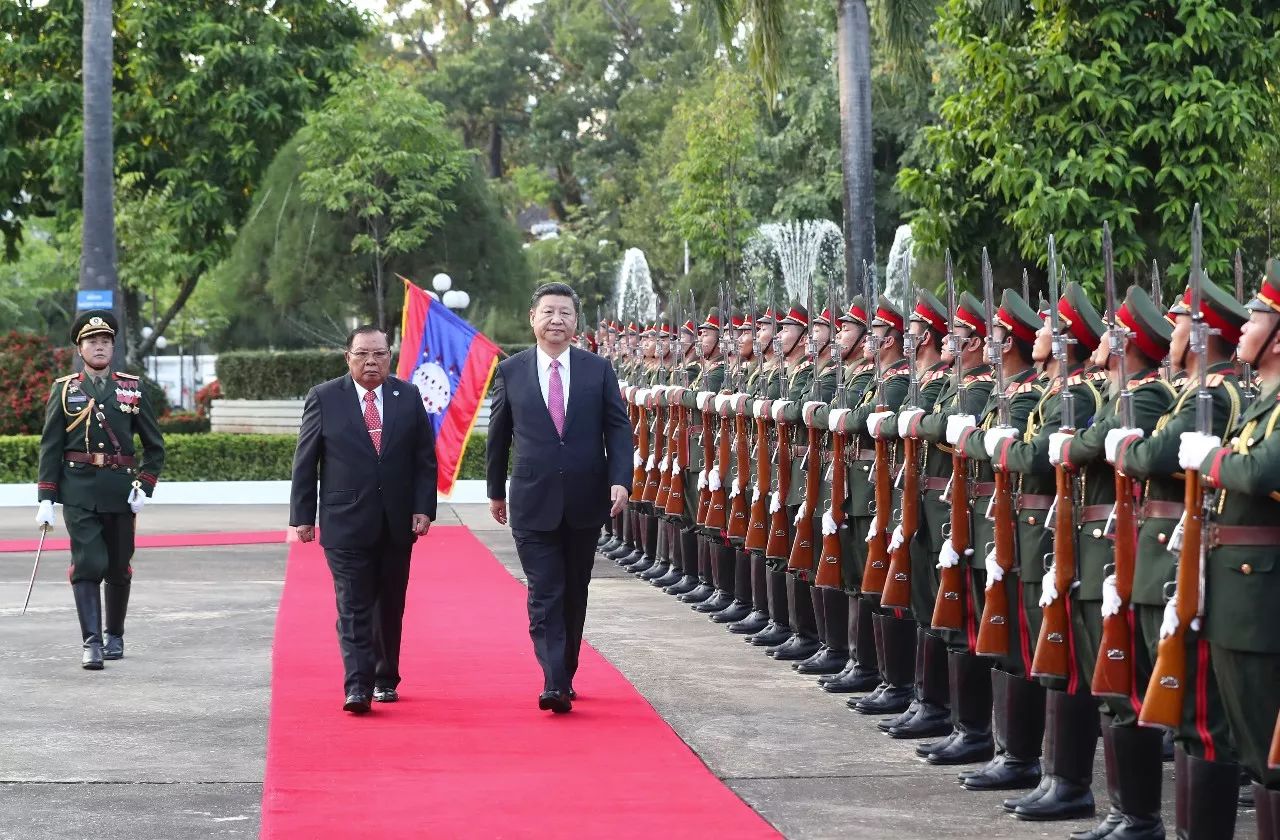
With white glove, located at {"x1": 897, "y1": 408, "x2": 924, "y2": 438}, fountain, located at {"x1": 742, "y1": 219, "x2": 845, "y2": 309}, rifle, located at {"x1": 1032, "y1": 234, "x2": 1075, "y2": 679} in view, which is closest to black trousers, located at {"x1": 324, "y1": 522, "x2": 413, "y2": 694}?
white glove, located at {"x1": 897, "y1": 408, "x2": 924, "y2": 438}

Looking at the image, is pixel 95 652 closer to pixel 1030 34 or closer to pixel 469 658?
pixel 469 658

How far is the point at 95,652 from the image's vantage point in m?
9.87

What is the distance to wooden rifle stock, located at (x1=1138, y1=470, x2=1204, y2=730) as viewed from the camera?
17.5 ft

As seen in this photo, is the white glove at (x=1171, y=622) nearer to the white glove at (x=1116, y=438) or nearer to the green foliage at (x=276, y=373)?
the white glove at (x=1116, y=438)

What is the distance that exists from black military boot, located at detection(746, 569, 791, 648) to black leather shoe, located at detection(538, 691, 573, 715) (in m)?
2.54

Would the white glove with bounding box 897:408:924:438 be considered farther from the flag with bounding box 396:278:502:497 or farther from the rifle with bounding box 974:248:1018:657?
the flag with bounding box 396:278:502:497

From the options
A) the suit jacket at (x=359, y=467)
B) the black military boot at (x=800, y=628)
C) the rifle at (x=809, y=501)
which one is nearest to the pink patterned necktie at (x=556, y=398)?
the suit jacket at (x=359, y=467)

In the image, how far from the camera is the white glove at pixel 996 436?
265 inches

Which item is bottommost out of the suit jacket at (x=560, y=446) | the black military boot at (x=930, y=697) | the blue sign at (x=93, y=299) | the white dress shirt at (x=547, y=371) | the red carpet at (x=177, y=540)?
the red carpet at (x=177, y=540)

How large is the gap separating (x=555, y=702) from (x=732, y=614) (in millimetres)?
3677

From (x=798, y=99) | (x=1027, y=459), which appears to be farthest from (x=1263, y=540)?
(x=798, y=99)

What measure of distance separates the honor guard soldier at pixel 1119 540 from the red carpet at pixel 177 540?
1212 cm

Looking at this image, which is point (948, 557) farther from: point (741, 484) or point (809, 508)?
point (741, 484)

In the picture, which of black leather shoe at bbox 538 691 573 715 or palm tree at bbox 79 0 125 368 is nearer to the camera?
black leather shoe at bbox 538 691 573 715
